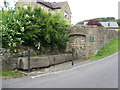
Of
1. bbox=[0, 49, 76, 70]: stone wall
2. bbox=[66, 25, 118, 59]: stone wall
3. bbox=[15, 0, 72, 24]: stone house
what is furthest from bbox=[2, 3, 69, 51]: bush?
bbox=[15, 0, 72, 24]: stone house

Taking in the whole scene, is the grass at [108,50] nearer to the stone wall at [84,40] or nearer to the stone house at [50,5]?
the stone wall at [84,40]

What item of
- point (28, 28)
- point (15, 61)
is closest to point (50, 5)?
point (28, 28)

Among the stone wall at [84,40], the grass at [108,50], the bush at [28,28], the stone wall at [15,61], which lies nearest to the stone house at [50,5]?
the grass at [108,50]

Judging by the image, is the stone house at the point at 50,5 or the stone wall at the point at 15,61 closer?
the stone wall at the point at 15,61

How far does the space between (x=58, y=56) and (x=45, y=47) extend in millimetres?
1227

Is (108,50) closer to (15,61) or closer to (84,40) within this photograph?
(84,40)

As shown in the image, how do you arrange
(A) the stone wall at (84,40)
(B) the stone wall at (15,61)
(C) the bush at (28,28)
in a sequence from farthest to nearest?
(A) the stone wall at (84,40)
(C) the bush at (28,28)
(B) the stone wall at (15,61)

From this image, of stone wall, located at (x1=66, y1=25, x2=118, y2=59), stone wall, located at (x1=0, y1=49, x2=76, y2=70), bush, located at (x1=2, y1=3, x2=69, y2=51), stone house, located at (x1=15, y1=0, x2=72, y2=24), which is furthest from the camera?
stone house, located at (x1=15, y1=0, x2=72, y2=24)

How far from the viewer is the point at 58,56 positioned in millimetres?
10789

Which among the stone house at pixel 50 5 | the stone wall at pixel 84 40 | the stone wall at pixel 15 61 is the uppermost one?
the stone house at pixel 50 5

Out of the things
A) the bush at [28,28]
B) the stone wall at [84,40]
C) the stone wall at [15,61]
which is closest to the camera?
the stone wall at [15,61]

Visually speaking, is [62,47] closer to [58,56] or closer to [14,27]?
[58,56]

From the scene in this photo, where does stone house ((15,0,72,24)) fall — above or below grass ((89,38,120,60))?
above

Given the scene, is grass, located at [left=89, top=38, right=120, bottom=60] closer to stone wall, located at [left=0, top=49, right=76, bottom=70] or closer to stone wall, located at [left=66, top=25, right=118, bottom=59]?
stone wall, located at [left=66, top=25, right=118, bottom=59]
